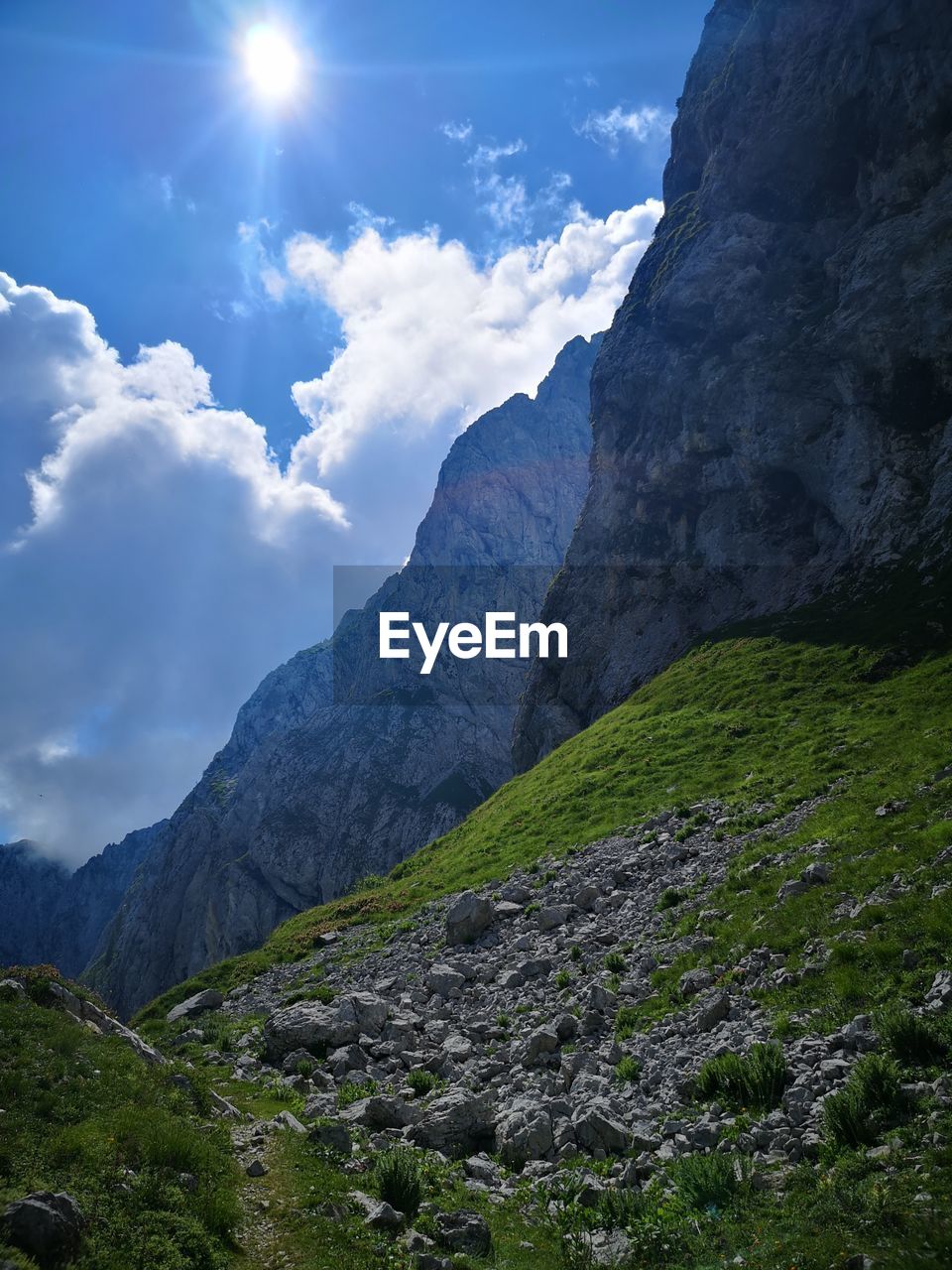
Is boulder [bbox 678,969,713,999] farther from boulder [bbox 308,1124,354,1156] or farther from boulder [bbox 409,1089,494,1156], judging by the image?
boulder [bbox 308,1124,354,1156]

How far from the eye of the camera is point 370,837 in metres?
167

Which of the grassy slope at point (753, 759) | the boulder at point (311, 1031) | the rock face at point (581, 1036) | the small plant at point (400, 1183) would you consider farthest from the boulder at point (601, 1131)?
the boulder at point (311, 1031)

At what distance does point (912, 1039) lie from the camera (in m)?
10.4

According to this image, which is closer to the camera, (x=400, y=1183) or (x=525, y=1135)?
(x=400, y=1183)

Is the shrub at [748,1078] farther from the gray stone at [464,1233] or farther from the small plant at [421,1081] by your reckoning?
the small plant at [421,1081]

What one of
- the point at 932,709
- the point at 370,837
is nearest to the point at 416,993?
the point at 932,709

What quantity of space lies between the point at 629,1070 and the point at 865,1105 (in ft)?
17.2

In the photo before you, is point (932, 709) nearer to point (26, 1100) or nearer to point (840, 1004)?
point (840, 1004)

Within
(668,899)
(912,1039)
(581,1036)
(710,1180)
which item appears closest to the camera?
(710,1180)

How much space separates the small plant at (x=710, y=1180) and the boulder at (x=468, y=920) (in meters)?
17.4

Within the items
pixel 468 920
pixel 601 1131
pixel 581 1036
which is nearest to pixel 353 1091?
pixel 581 1036

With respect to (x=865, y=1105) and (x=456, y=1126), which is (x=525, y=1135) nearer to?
(x=456, y=1126)

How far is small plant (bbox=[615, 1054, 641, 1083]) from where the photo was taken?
13680mm

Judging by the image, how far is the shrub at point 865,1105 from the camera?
929 cm
